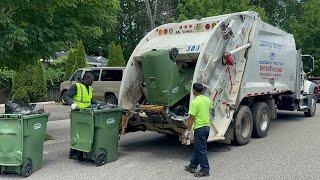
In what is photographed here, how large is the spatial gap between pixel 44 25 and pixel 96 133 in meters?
3.78

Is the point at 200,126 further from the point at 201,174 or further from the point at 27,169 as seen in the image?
the point at 27,169

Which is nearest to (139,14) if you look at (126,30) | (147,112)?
(126,30)

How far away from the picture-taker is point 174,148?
974 centimetres

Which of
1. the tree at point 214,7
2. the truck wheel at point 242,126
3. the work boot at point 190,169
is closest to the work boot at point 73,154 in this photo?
the work boot at point 190,169

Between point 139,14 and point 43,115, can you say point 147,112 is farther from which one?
point 139,14

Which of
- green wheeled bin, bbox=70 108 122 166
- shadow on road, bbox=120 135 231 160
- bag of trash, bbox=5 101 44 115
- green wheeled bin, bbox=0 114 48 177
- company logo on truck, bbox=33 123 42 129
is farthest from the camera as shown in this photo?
shadow on road, bbox=120 135 231 160

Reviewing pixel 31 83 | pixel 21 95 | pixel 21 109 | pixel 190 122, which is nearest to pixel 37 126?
pixel 21 109

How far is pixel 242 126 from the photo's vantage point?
33.3 feet

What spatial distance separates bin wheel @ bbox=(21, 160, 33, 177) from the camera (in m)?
7.26

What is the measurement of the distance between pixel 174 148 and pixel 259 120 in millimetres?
2366

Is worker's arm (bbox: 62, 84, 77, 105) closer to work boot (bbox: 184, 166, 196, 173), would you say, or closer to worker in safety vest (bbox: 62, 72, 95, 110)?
worker in safety vest (bbox: 62, 72, 95, 110)

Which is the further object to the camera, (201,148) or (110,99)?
(110,99)

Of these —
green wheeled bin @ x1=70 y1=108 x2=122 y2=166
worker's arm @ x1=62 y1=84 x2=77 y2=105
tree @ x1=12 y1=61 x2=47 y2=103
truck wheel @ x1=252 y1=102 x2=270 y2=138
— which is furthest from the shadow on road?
tree @ x1=12 y1=61 x2=47 y2=103

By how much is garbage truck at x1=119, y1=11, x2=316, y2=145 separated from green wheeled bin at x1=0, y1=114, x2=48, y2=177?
7.51 feet
